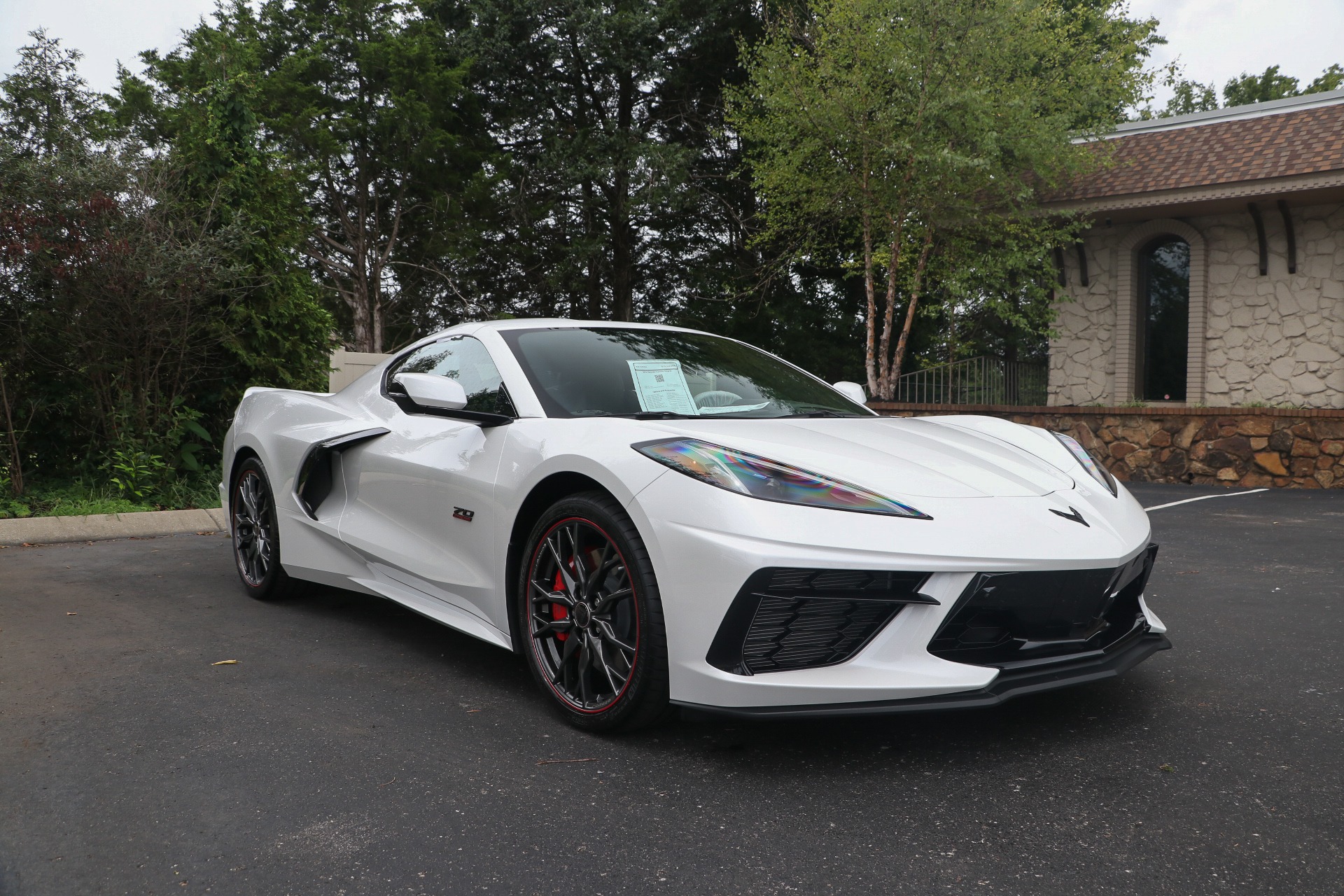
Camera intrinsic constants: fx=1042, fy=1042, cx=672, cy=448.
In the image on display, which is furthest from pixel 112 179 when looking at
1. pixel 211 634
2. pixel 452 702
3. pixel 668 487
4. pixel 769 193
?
pixel 769 193

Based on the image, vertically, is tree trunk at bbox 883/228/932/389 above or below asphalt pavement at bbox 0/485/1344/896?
above

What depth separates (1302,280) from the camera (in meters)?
14.4

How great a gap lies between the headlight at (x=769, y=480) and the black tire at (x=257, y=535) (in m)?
2.74

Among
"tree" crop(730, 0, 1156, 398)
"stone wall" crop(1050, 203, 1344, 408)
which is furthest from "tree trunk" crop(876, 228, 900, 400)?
"stone wall" crop(1050, 203, 1344, 408)

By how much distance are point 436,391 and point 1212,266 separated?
14655mm

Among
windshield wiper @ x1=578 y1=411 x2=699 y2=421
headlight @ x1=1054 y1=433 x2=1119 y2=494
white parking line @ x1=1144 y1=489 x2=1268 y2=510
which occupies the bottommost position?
white parking line @ x1=1144 y1=489 x2=1268 y2=510

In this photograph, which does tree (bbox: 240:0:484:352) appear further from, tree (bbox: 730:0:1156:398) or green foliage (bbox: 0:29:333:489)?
green foliage (bbox: 0:29:333:489)

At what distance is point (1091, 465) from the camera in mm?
3695

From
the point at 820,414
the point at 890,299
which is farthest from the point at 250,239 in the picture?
the point at 890,299

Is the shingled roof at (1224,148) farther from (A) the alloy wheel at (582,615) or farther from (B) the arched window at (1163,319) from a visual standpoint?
(A) the alloy wheel at (582,615)

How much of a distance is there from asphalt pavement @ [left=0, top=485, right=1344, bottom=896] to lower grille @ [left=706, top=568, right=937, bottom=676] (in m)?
0.32

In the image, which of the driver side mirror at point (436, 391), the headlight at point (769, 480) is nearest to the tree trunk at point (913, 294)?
the driver side mirror at point (436, 391)

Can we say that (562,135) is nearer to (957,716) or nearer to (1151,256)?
(1151,256)

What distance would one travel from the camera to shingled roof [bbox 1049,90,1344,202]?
520 inches
